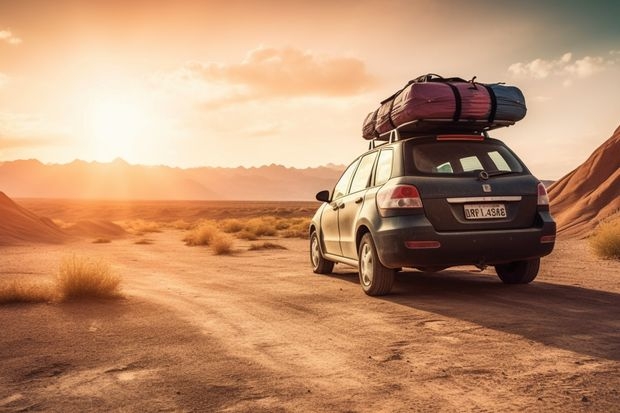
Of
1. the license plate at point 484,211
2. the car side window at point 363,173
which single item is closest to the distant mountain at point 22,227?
the car side window at point 363,173

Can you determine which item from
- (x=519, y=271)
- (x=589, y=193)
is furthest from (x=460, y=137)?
(x=589, y=193)

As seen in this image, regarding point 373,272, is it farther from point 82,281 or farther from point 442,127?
point 82,281

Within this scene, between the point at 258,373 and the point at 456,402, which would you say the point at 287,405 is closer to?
the point at 258,373

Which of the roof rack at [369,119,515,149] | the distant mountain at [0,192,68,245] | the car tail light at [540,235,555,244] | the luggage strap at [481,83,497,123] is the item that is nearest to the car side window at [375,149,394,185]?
the roof rack at [369,119,515,149]

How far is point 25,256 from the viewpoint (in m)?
14.1

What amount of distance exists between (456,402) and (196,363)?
1898mm

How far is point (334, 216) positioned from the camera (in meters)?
8.67

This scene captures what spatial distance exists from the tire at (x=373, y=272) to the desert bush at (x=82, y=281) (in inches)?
124

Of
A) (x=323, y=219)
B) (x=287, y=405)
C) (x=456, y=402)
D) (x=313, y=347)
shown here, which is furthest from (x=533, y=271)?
(x=287, y=405)

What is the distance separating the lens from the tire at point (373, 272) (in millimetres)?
6848

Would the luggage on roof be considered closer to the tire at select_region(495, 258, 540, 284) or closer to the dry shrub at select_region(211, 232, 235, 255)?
the tire at select_region(495, 258, 540, 284)

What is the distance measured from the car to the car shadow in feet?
1.37

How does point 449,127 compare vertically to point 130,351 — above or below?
above

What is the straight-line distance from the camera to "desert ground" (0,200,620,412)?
10.9 feet
